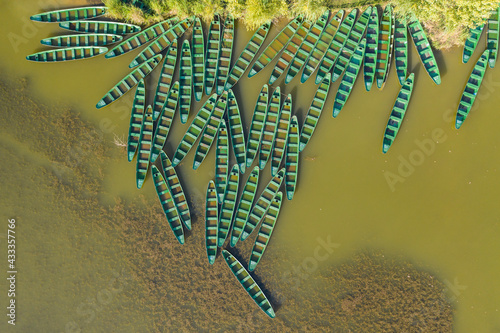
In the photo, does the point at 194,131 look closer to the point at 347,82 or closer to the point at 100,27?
the point at 100,27

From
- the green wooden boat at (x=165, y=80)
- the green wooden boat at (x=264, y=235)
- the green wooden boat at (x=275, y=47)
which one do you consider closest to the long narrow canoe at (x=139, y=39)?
the green wooden boat at (x=165, y=80)

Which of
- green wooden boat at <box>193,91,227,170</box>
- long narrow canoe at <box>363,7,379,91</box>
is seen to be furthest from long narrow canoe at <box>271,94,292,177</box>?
long narrow canoe at <box>363,7,379,91</box>

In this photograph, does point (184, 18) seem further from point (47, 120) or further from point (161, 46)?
point (47, 120)

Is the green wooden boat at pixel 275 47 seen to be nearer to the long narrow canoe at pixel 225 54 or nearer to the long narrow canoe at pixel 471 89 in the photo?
the long narrow canoe at pixel 225 54

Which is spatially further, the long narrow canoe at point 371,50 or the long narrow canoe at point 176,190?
the long narrow canoe at point 176,190

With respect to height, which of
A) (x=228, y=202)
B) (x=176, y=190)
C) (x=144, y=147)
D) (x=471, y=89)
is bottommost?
(x=176, y=190)

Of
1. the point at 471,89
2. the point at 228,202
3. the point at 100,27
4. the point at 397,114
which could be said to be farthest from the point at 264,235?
the point at 100,27

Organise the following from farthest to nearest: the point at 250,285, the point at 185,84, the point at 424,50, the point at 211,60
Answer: the point at 250,285, the point at 185,84, the point at 211,60, the point at 424,50
